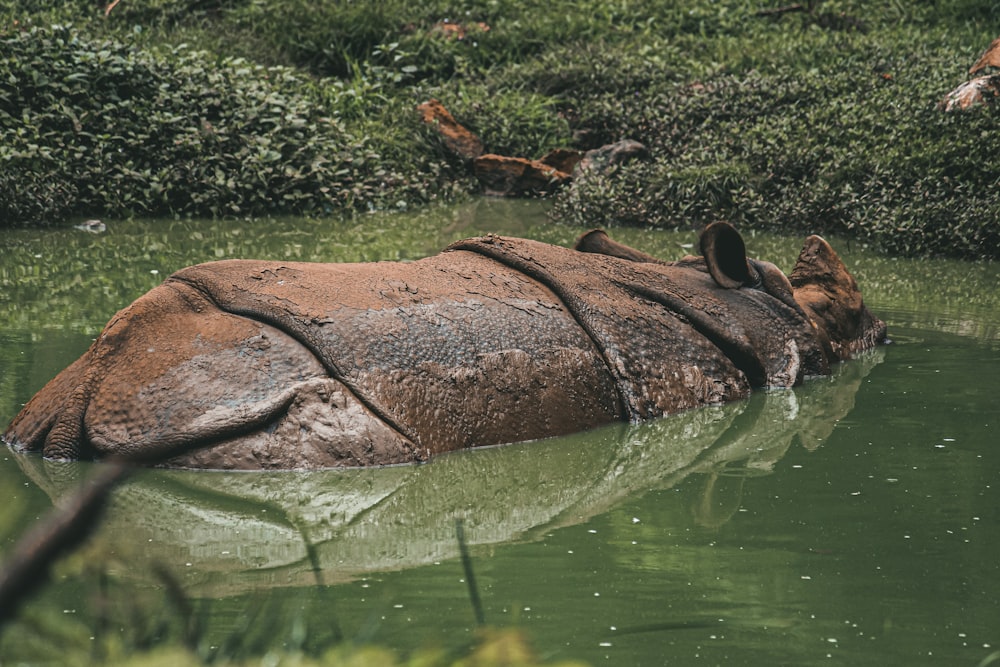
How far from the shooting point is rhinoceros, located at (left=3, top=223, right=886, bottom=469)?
483 centimetres

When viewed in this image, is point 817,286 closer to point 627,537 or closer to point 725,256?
point 725,256

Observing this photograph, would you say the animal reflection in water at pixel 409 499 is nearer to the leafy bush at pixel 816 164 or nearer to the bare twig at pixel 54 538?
the bare twig at pixel 54 538

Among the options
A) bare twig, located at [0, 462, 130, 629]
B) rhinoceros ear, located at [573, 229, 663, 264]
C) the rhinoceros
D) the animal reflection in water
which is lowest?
the animal reflection in water

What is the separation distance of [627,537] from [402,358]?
4.36ft

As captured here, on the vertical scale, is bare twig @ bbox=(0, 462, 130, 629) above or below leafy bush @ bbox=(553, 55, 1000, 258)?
above

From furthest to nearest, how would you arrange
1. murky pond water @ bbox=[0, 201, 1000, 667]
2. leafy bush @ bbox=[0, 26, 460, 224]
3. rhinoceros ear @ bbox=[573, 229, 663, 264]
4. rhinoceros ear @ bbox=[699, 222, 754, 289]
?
leafy bush @ bbox=[0, 26, 460, 224], rhinoceros ear @ bbox=[573, 229, 663, 264], rhinoceros ear @ bbox=[699, 222, 754, 289], murky pond water @ bbox=[0, 201, 1000, 667]

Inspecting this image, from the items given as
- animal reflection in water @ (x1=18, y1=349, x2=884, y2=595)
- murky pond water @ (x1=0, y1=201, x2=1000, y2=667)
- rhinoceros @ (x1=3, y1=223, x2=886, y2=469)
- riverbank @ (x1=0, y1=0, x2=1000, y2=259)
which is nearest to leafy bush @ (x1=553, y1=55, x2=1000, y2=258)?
riverbank @ (x1=0, y1=0, x2=1000, y2=259)

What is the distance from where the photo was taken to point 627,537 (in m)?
4.29

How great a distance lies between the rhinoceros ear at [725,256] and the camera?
6.48m

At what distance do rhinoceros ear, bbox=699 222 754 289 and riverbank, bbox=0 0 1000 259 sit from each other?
5.13 m

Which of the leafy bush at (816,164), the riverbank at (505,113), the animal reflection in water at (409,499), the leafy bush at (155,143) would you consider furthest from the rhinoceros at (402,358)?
the leafy bush at (155,143)

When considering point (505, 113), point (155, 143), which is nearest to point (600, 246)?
point (155, 143)

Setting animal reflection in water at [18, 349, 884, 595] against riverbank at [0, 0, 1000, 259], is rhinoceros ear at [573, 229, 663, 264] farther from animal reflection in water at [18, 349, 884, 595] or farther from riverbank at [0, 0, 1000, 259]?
riverbank at [0, 0, 1000, 259]

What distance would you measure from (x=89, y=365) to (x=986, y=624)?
3.51 meters
